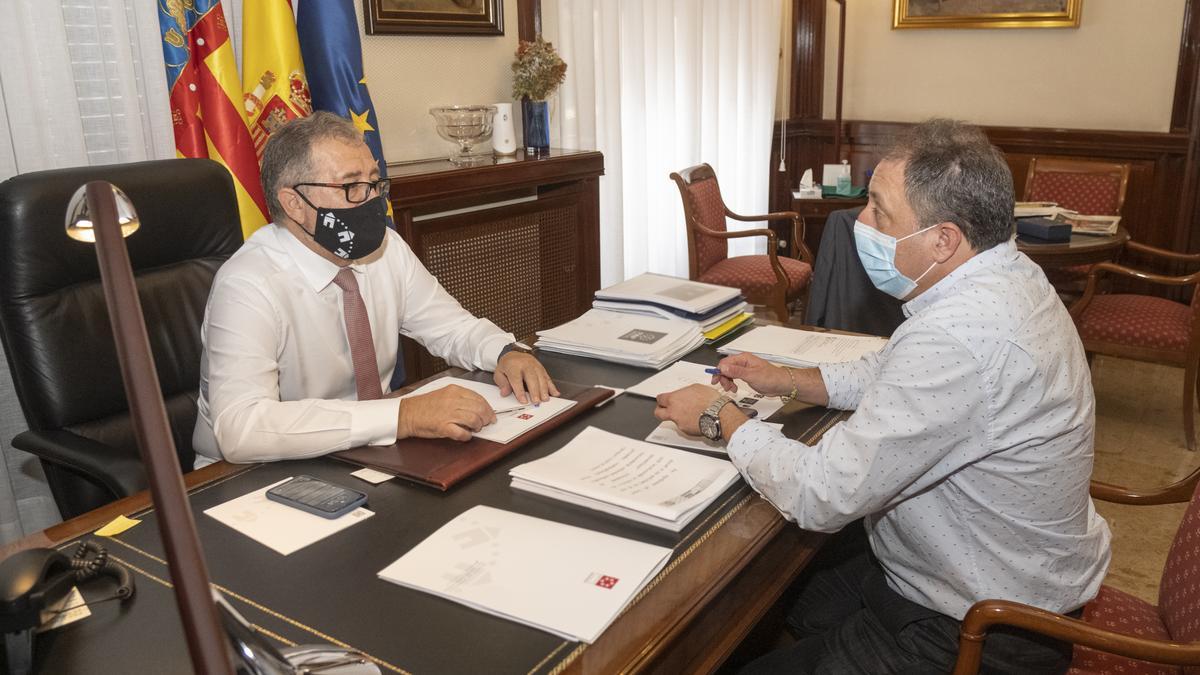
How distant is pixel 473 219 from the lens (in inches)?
132

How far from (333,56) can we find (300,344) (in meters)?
1.31

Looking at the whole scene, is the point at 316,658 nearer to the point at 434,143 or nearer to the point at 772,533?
the point at 772,533

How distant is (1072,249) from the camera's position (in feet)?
11.5

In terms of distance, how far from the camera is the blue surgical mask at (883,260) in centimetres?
151

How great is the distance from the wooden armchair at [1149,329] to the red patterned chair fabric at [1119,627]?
7.42 ft

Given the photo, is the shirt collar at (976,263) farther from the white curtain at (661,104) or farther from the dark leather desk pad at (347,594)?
the white curtain at (661,104)

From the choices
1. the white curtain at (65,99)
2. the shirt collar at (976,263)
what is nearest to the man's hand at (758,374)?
the shirt collar at (976,263)

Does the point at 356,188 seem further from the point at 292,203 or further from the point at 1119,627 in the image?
the point at 1119,627

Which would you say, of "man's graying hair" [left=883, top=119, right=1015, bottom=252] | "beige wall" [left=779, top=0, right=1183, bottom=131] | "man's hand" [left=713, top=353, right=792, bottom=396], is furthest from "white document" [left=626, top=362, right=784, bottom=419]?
"beige wall" [left=779, top=0, right=1183, bottom=131]

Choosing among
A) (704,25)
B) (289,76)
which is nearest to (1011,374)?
(289,76)

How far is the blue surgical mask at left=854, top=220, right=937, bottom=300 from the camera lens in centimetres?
151

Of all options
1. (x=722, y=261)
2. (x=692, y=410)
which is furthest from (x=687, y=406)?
(x=722, y=261)

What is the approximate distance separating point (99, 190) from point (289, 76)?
7.23 ft

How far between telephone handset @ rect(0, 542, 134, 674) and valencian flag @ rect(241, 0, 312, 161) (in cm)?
175
